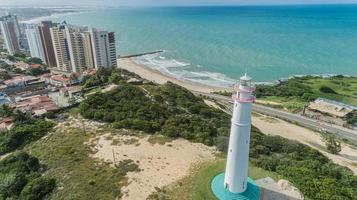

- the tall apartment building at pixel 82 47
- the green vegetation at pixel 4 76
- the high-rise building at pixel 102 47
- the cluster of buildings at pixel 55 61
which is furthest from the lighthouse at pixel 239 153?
the tall apartment building at pixel 82 47

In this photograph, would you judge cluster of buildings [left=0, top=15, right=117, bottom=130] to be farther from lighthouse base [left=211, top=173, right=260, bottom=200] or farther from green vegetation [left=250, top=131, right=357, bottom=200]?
green vegetation [left=250, top=131, right=357, bottom=200]

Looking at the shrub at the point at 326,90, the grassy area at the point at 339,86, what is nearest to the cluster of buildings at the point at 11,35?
the grassy area at the point at 339,86

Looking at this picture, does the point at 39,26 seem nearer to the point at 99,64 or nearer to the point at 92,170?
the point at 99,64

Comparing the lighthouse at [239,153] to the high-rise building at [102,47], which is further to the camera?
the high-rise building at [102,47]

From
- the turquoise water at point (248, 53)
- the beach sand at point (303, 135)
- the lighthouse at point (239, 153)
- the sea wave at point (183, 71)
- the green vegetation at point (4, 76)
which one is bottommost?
the sea wave at point (183, 71)

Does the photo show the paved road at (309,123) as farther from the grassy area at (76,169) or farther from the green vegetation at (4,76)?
the green vegetation at (4,76)

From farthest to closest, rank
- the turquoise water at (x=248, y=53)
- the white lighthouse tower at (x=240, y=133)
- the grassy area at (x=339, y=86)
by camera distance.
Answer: the turquoise water at (x=248, y=53) → the grassy area at (x=339, y=86) → the white lighthouse tower at (x=240, y=133)

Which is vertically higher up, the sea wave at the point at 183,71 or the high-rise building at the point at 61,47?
the high-rise building at the point at 61,47

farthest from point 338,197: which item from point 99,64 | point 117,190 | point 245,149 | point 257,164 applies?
point 99,64

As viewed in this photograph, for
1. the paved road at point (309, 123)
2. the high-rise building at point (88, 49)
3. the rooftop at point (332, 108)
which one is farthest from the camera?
the high-rise building at point (88, 49)
